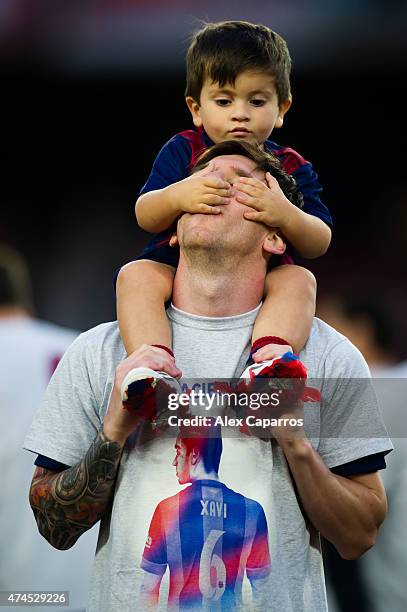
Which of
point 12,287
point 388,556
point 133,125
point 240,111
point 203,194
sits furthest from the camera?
point 133,125

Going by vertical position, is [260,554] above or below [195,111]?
below

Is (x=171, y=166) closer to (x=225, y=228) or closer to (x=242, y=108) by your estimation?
(x=242, y=108)

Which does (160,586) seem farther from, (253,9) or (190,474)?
(253,9)

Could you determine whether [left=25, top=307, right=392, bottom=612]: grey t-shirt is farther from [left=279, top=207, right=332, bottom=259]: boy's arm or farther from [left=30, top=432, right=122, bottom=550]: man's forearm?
[left=279, top=207, right=332, bottom=259]: boy's arm

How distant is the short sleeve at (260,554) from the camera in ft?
5.11

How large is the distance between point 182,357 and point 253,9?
10.7ft

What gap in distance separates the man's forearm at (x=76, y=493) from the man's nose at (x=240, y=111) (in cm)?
73

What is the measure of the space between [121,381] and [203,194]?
14.9 inches

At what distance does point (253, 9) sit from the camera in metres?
4.62

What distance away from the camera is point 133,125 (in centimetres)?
507

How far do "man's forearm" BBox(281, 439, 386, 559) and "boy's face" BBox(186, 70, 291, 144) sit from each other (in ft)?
2.35

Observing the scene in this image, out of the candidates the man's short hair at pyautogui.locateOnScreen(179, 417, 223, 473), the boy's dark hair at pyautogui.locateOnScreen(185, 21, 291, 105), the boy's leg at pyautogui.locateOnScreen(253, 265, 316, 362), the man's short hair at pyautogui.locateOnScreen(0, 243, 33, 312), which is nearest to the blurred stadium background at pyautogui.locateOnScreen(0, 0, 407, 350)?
the man's short hair at pyautogui.locateOnScreen(0, 243, 33, 312)

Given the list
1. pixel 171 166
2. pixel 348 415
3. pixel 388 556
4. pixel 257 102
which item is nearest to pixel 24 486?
pixel 388 556

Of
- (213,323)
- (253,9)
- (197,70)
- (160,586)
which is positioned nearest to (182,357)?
(213,323)
